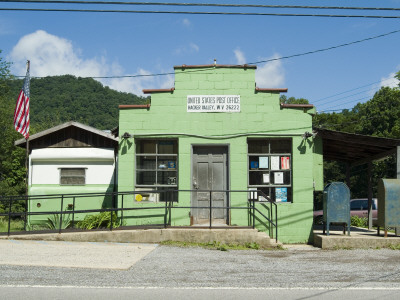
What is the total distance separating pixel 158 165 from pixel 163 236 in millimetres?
2534

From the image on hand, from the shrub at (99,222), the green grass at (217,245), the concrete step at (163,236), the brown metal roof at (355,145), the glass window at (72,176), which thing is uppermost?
the brown metal roof at (355,145)

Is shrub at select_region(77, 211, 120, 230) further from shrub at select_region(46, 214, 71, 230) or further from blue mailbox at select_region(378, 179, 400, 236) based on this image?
blue mailbox at select_region(378, 179, 400, 236)

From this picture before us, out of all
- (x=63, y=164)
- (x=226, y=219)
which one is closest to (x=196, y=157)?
(x=226, y=219)

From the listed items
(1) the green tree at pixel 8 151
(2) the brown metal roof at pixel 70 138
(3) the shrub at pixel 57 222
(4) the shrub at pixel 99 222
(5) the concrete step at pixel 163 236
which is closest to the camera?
(5) the concrete step at pixel 163 236

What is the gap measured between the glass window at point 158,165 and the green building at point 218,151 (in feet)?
0.10

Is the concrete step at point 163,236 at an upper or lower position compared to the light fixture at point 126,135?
lower

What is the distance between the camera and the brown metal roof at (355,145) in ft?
44.4

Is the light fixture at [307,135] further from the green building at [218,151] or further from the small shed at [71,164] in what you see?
the small shed at [71,164]

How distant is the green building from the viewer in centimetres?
1391

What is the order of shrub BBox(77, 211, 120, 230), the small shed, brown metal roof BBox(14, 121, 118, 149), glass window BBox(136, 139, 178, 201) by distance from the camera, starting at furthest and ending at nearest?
brown metal roof BBox(14, 121, 118, 149)
the small shed
glass window BBox(136, 139, 178, 201)
shrub BBox(77, 211, 120, 230)

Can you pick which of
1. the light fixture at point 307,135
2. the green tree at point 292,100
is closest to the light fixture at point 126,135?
the light fixture at point 307,135

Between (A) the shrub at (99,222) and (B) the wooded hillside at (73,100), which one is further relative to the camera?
(B) the wooded hillside at (73,100)

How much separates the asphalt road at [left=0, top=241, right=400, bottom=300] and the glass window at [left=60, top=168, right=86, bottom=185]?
492 centimetres

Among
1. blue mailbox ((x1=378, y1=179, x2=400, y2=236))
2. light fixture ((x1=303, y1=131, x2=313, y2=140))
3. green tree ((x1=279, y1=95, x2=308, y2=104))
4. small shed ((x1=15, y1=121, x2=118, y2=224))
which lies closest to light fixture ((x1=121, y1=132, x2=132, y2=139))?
small shed ((x1=15, y1=121, x2=118, y2=224))
